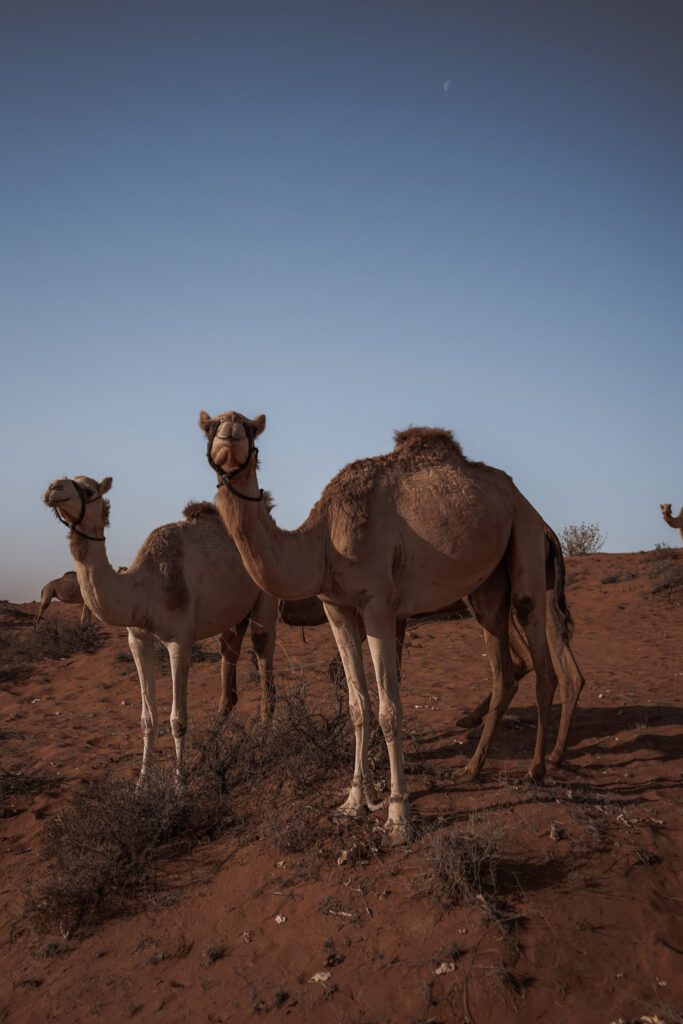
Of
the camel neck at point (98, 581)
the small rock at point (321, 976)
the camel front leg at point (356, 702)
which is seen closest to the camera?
the small rock at point (321, 976)

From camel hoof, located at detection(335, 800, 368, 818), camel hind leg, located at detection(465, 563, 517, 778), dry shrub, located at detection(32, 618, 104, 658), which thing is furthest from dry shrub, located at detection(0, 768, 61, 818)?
dry shrub, located at detection(32, 618, 104, 658)

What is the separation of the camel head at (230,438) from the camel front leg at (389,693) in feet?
5.04

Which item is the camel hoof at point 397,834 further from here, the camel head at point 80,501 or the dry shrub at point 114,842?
the camel head at point 80,501

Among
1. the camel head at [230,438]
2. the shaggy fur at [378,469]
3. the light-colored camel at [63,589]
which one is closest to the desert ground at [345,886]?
the shaggy fur at [378,469]

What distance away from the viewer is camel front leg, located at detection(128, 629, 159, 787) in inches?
308

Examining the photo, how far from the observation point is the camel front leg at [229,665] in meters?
9.30

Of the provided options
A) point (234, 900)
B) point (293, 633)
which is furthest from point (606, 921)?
point (293, 633)

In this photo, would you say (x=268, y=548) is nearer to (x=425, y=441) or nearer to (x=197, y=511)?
(x=425, y=441)

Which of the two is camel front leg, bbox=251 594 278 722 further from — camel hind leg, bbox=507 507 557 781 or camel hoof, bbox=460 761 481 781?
camel hind leg, bbox=507 507 557 781

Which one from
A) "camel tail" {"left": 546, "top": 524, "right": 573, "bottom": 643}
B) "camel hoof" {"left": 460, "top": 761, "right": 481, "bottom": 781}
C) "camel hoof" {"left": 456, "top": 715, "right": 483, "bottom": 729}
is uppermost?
"camel tail" {"left": 546, "top": 524, "right": 573, "bottom": 643}

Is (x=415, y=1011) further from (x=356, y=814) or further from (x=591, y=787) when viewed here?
(x=591, y=787)

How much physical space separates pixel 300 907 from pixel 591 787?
111 inches

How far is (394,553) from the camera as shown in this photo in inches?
248

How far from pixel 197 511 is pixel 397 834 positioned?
4877 mm
